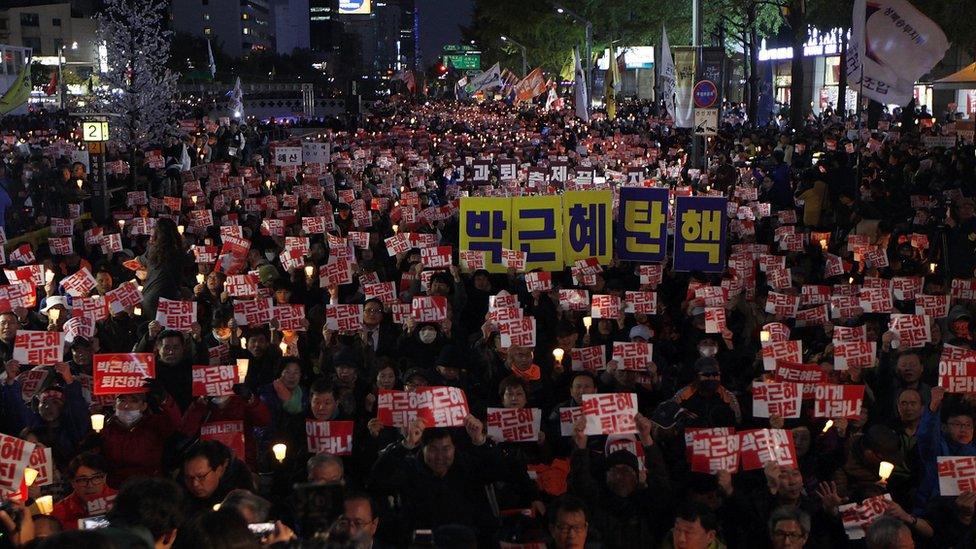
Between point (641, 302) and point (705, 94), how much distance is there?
1127 cm

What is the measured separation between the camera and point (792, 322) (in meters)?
11.2

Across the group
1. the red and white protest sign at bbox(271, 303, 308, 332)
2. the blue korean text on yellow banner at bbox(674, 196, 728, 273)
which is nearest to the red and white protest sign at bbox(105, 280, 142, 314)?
the red and white protest sign at bbox(271, 303, 308, 332)

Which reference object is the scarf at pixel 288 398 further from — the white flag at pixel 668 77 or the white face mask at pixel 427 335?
the white flag at pixel 668 77

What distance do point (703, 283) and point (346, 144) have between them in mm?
21883

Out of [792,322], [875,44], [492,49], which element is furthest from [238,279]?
[492,49]

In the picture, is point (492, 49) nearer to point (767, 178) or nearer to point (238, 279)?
point (767, 178)

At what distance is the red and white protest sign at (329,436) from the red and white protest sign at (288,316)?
3.24m

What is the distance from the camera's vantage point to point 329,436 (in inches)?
279

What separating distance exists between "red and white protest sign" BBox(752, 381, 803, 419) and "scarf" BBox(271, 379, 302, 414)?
2800 mm

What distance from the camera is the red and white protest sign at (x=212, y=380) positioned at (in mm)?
7457

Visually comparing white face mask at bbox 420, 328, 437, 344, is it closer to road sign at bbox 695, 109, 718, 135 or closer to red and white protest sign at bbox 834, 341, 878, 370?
red and white protest sign at bbox 834, 341, 878, 370

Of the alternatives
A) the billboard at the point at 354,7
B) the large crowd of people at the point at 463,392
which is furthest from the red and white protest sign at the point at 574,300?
the billboard at the point at 354,7

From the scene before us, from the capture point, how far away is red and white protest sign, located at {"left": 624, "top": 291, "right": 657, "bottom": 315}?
1119cm

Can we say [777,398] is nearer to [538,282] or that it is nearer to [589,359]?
[589,359]
